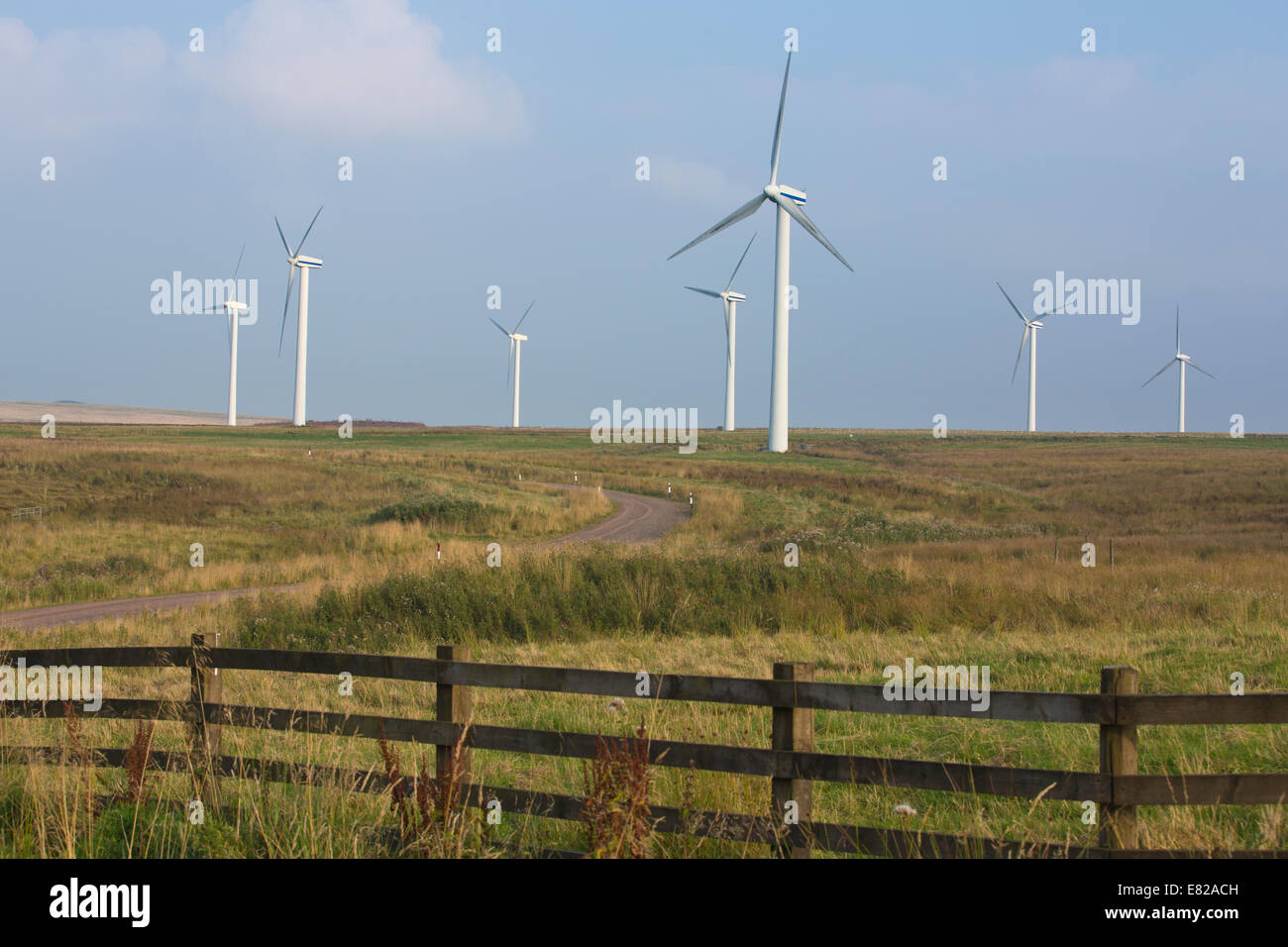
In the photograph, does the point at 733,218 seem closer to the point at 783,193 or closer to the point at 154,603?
Result: the point at 783,193

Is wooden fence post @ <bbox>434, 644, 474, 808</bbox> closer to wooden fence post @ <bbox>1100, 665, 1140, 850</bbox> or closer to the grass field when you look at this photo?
the grass field

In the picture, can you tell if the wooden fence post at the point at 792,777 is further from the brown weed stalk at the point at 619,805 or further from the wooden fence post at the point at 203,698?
the wooden fence post at the point at 203,698

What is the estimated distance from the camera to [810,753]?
5848mm

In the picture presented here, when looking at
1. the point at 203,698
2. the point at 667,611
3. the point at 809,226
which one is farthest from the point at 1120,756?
the point at 809,226

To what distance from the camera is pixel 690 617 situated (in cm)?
1934

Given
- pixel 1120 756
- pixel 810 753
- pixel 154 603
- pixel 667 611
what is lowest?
pixel 154 603

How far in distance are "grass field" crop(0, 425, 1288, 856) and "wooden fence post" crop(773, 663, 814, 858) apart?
1.52 feet

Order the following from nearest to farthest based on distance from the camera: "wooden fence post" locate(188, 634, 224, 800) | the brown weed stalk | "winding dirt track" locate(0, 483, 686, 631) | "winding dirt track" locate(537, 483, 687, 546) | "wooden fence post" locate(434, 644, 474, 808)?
1. the brown weed stalk
2. "wooden fence post" locate(434, 644, 474, 808)
3. "wooden fence post" locate(188, 634, 224, 800)
4. "winding dirt track" locate(0, 483, 686, 631)
5. "winding dirt track" locate(537, 483, 687, 546)

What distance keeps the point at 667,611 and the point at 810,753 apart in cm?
1402

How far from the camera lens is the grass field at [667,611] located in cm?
716

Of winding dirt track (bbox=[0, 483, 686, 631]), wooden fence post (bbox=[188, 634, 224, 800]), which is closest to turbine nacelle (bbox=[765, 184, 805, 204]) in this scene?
winding dirt track (bbox=[0, 483, 686, 631])

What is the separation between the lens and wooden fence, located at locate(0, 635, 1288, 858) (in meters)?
5.40
